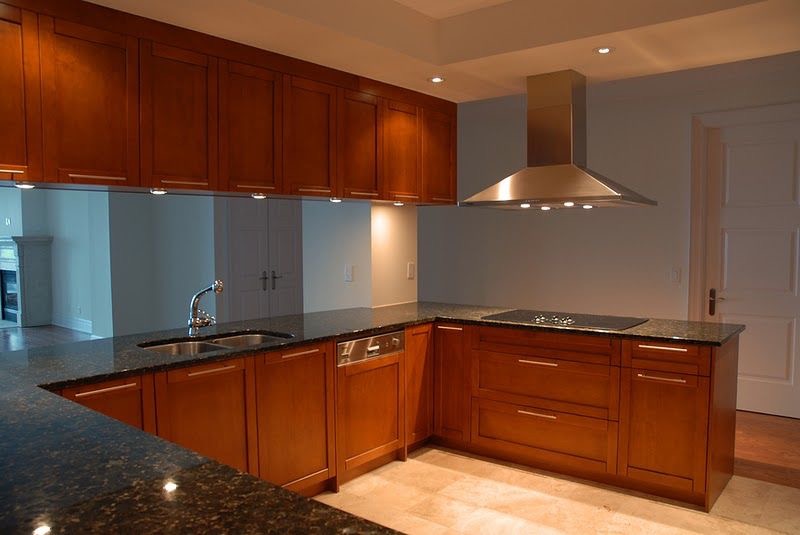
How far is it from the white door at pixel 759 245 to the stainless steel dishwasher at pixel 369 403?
9.64 feet

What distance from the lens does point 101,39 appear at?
8.63 ft

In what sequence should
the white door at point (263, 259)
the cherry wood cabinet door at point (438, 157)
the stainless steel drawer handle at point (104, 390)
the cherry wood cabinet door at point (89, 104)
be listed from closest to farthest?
the stainless steel drawer handle at point (104, 390), the cherry wood cabinet door at point (89, 104), the cherry wood cabinet door at point (438, 157), the white door at point (263, 259)

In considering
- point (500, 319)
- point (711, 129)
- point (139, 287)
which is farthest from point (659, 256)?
point (139, 287)

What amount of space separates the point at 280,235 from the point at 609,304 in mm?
3832

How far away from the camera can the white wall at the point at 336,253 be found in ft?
14.5

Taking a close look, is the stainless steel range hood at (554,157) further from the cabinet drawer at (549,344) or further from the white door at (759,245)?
the white door at (759,245)

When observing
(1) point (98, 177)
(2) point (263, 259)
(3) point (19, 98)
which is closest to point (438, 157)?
(1) point (98, 177)

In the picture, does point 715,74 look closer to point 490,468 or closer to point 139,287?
point 490,468

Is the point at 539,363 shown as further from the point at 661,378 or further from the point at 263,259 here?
the point at 263,259

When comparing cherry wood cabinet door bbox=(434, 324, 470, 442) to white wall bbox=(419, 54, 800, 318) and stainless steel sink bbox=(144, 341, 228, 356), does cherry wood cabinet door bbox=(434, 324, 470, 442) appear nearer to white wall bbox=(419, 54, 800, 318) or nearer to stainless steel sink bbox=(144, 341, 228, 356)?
stainless steel sink bbox=(144, 341, 228, 356)

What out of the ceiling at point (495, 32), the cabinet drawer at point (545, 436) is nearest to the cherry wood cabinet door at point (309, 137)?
the ceiling at point (495, 32)

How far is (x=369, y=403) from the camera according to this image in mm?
3609

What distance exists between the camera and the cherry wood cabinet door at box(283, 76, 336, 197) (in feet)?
11.2

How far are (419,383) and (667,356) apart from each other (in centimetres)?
150
